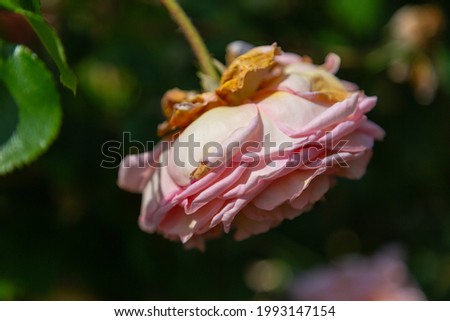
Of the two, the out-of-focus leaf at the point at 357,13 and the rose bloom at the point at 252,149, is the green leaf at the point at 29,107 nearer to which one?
the rose bloom at the point at 252,149

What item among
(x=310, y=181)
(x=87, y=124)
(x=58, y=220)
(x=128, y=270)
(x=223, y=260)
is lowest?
(x=223, y=260)

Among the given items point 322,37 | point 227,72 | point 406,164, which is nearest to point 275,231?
point 406,164

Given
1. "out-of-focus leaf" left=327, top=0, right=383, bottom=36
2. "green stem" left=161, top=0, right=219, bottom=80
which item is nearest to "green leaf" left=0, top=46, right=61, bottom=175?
"green stem" left=161, top=0, right=219, bottom=80

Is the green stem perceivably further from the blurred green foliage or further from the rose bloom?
the blurred green foliage

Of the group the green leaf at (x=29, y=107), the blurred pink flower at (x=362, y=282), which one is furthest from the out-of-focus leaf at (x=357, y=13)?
the green leaf at (x=29, y=107)

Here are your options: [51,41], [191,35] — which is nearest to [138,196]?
[191,35]

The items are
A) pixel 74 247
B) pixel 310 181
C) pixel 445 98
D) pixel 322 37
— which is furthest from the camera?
pixel 445 98
